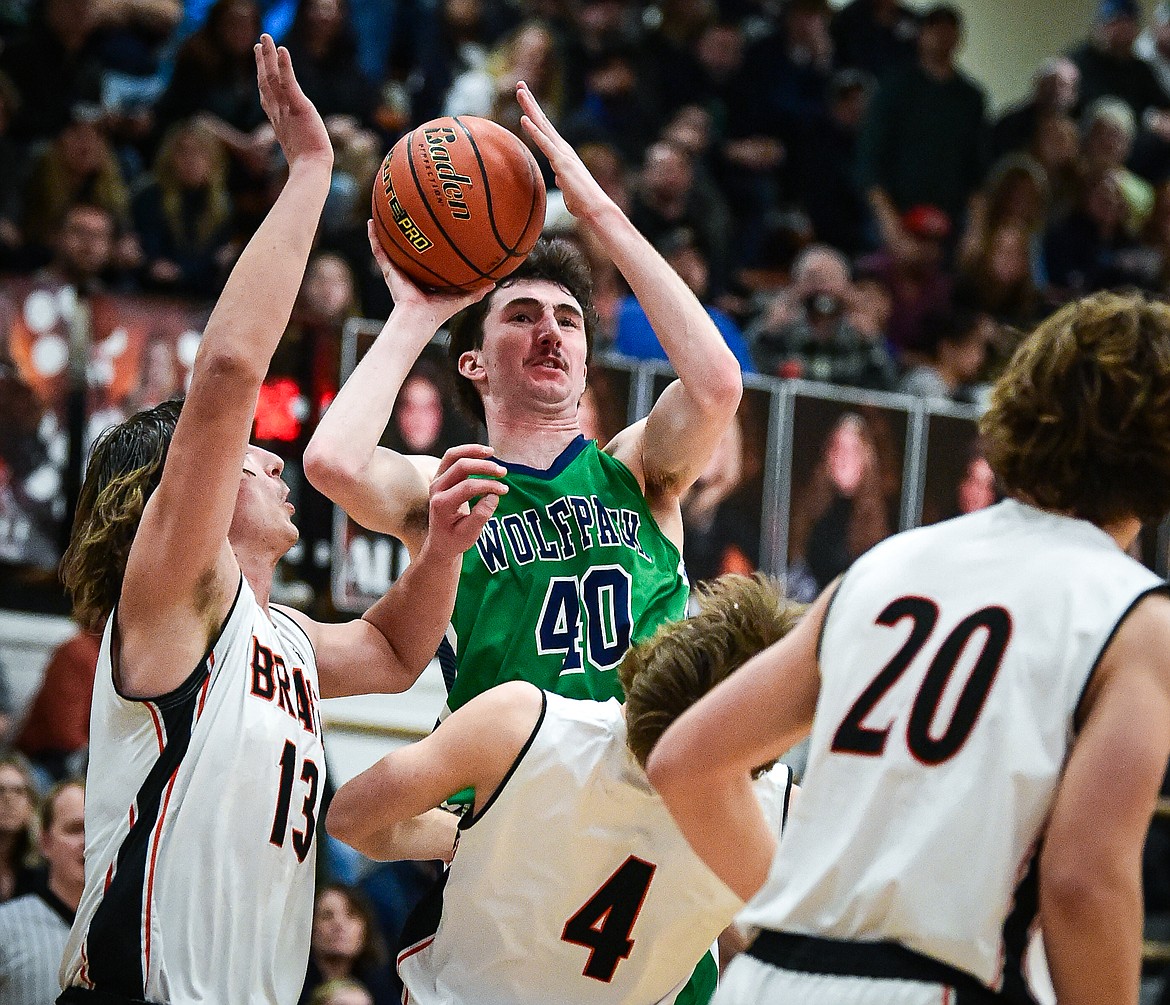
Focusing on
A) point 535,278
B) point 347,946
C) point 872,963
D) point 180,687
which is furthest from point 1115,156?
point 872,963

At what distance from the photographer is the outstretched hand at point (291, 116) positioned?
313 centimetres

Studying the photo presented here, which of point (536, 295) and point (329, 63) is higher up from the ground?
point (329, 63)

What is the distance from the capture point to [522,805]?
128 inches

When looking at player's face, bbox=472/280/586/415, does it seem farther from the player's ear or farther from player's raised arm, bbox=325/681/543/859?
player's raised arm, bbox=325/681/543/859

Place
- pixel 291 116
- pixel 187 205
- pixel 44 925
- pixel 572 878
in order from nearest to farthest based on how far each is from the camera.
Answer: pixel 291 116 → pixel 572 878 → pixel 44 925 → pixel 187 205

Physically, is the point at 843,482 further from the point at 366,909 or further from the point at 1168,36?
the point at 1168,36

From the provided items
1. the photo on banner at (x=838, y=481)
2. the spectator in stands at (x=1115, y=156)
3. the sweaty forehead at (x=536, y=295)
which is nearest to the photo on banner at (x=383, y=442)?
the photo on banner at (x=838, y=481)

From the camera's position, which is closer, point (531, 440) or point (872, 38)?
point (531, 440)

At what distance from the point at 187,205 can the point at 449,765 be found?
607cm

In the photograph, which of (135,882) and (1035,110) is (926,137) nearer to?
(1035,110)

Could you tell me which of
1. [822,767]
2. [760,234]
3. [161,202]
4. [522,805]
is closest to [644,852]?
[522,805]

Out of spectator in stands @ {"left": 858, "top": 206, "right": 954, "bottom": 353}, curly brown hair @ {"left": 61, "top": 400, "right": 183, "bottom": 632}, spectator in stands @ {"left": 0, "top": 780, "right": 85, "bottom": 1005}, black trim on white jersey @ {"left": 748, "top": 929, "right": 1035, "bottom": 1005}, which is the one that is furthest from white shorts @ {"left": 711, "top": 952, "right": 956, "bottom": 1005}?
spectator in stands @ {"left": 858, "top": 206, "right": 954, "bottom": 353}

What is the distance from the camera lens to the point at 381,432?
376cm

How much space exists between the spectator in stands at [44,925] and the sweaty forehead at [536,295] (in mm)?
2465
